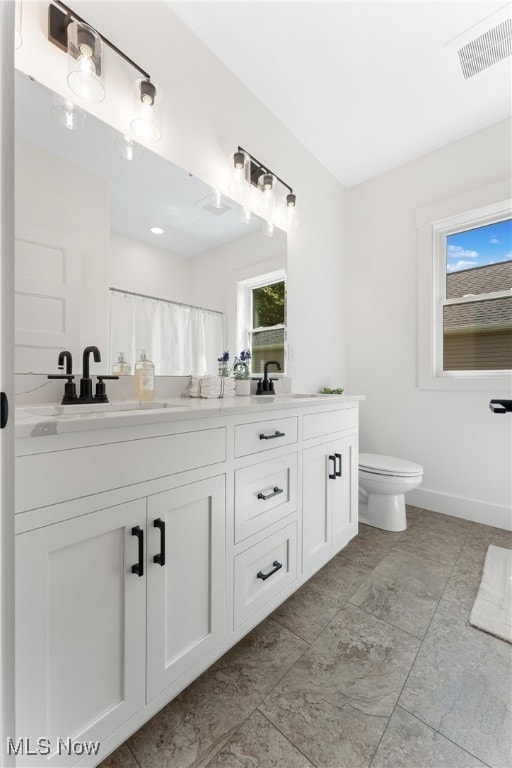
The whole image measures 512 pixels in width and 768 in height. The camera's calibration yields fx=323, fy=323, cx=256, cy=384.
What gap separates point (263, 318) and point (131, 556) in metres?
1.57

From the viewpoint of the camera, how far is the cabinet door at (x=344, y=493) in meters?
1.72

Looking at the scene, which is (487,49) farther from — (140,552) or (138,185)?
(140,552)

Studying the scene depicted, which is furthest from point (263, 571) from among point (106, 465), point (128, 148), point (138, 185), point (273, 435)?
point (128, 148)

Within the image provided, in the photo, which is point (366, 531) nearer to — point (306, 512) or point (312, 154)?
point (306, 512)

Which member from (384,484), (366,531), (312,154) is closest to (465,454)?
(384,484)

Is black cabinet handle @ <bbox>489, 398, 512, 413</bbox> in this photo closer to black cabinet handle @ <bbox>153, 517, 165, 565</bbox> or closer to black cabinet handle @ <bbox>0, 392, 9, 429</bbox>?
black cabinet handle @ <bbox>153, 517, 165, 565</bbox>

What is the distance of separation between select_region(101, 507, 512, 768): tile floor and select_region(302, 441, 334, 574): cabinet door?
0.18 meters

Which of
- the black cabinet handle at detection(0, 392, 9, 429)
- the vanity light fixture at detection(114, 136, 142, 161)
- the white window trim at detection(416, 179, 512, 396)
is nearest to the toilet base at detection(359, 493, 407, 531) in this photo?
the white window trim at detection(416, 179, 512, 396)

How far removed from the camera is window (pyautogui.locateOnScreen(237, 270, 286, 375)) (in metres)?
1.98

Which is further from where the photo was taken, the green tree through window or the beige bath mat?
the green tree through window

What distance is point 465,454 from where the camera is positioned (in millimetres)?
2369

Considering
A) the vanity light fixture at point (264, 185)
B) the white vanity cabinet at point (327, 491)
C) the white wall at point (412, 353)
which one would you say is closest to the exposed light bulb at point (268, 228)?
the vanity light fixture at point (264, 185)

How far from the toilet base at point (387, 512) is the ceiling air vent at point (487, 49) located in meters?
2.60

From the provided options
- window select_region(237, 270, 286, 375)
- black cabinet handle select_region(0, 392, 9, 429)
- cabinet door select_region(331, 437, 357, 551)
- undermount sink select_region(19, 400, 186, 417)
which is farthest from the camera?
window select_region(237, 270, 286, 375)
